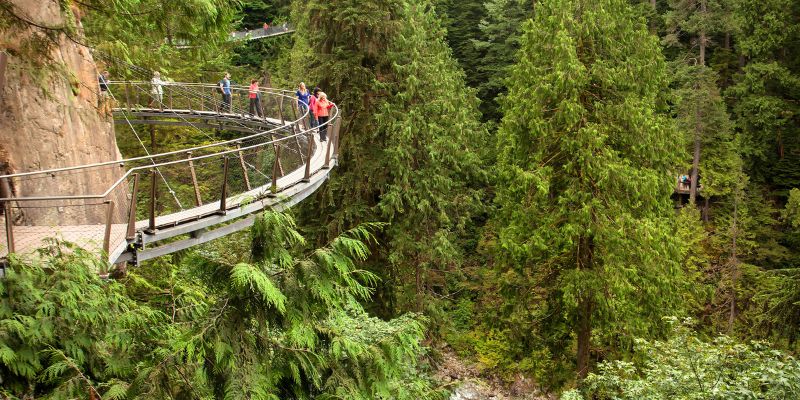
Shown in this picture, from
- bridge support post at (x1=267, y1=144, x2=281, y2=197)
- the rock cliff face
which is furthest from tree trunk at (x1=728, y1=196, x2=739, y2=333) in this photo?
the rock cliff face

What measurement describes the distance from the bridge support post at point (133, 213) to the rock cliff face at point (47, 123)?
0.23 m

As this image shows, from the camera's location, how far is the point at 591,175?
52.1 ft

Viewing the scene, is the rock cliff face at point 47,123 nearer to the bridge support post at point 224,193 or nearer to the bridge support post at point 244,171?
the bridge support post at point 224,193

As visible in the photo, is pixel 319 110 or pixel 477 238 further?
pixel 477 238

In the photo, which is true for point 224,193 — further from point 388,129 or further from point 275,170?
point 388,129

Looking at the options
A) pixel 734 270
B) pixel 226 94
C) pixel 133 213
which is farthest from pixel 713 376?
pixel 734 270

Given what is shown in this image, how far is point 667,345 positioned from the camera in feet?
36.1

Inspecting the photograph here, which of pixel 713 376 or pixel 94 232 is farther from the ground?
pixel 94 232

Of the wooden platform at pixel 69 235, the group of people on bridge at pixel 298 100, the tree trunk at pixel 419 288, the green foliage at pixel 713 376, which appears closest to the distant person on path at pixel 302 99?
the group of people on bridge at pixel 298 100

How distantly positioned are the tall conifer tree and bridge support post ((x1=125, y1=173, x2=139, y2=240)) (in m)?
10.0

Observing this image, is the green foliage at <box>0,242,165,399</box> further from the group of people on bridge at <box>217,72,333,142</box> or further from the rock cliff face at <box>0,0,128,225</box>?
the group of people on bridge at <box>217,72,333,142</box>

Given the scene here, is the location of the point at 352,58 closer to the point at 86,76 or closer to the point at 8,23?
the point at 86,76

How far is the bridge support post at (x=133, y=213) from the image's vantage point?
7555 mm

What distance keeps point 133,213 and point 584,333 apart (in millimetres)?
12118
